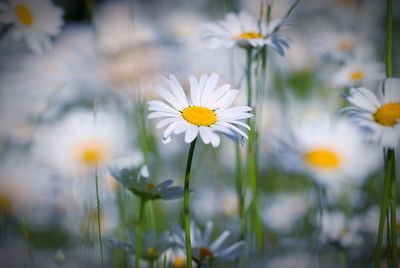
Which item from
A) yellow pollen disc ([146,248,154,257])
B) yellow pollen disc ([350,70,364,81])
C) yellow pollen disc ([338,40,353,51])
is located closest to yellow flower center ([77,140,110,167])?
yellow pollen disc ([146,248,154,257])

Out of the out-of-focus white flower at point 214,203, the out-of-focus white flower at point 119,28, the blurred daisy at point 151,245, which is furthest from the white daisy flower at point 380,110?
the out-of-focus white flower at point 119,28

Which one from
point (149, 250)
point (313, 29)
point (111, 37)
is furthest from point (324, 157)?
point (313, 29)

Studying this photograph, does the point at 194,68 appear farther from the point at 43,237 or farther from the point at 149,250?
the point at 149,250

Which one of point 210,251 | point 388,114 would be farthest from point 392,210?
point 210,251

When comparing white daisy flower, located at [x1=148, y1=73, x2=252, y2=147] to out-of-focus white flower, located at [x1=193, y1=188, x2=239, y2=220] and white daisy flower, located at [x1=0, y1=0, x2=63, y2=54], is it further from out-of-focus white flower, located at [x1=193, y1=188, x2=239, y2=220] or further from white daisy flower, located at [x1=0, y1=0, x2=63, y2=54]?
out-of-focus white flower, located at [x1=193, y1=188, x2=239, y2=220]

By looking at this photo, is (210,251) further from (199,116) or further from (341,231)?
(341,231)

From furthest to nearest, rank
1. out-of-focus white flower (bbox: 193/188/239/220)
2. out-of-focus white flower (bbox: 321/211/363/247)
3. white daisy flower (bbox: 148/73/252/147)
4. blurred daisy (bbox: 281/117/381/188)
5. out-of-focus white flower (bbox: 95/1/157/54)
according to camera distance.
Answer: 1. out-of-focus white flower (bbox: 95/1/157/54)
2. out-of-focus white flower (bbox: 193/188/239/220)
3. out-of-focus white flower (bbox: 321/211/363/247)
4. blurred daisy (bbox: 281/117/381/188)
5. white daisy flower (bbox: 148/73/252/147)

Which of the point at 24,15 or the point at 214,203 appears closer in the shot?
the point at 24,15
